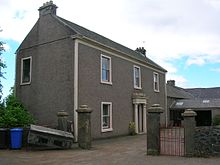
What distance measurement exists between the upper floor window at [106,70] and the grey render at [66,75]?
1.07ft

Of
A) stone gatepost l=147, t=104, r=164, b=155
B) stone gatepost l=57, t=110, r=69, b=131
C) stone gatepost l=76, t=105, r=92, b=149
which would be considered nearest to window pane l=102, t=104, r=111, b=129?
stone gatepost l=57, t=110, r=69, b=131

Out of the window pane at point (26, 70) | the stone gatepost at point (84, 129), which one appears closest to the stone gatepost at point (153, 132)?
the stone gatepost at point (84, 129)

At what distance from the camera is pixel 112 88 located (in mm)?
22969

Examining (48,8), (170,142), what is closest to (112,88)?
(48,8)

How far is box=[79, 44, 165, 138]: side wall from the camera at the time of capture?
65.6ft

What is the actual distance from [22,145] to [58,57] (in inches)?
257

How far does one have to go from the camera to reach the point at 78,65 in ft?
64.0

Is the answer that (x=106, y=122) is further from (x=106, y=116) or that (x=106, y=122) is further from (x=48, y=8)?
(x=48, y=8)

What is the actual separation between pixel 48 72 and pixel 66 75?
6.05 ft

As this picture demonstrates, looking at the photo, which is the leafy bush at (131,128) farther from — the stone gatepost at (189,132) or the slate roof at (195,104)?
the stone gatepost at (189,132)

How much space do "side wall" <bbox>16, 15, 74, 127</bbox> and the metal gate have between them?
7254mm

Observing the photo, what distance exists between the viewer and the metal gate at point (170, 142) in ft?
43.3

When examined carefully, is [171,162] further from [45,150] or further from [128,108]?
[128,108]

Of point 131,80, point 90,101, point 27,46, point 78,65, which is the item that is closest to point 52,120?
point 90,101
